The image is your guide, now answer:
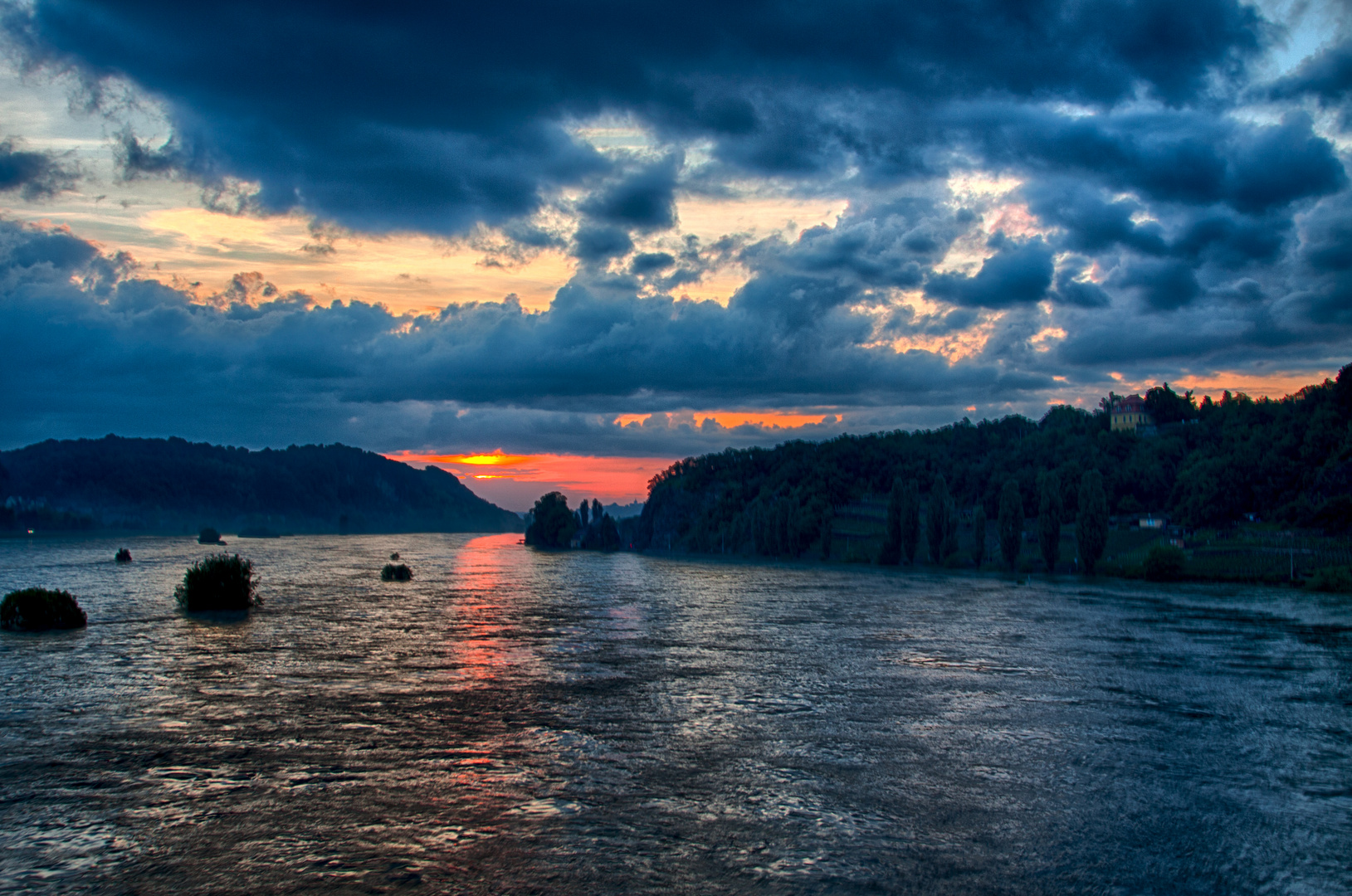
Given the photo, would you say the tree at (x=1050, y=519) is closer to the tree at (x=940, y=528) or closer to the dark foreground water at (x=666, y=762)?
the tree at (x=940, y=528)

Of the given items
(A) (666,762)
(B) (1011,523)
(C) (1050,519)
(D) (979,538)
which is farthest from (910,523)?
(A) (666,762)

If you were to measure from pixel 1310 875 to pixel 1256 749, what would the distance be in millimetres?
9312

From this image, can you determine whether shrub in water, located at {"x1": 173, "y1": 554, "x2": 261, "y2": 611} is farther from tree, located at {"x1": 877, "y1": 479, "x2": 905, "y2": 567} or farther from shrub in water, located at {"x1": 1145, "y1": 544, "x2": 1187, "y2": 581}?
tree, located at {"x1": 877, "y1": 479, "x2": 905, "y2": 567}

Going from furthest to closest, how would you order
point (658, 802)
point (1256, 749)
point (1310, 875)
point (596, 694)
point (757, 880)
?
point (596, 694) → point (1256, 749) → point (658, 802) → point (1310, 875) → point (757, 880)

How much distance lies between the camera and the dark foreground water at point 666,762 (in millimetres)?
13802

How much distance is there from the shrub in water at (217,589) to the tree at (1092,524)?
8816 cm

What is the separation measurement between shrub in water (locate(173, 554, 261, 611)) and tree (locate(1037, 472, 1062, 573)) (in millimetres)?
87157

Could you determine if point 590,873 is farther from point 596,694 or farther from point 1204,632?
point 1204,632

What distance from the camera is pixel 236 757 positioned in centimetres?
1972

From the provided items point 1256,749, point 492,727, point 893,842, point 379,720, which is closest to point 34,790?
point 379,720

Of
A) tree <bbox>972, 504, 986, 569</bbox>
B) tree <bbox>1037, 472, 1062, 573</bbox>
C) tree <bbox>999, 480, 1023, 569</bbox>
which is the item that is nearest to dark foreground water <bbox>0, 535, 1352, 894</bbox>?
tree <bbox>1037, 472, 1062, 573</bbox>

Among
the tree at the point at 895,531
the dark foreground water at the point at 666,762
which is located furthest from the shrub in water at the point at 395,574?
the tree at the point at 895,531

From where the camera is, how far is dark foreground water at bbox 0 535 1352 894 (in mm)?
13802

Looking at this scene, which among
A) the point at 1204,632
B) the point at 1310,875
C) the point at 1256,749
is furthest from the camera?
the point at 1204,632
